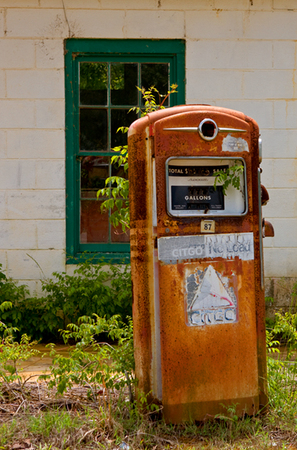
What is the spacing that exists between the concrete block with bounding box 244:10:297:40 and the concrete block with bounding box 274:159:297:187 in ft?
4.46

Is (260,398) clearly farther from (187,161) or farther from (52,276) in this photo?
(52,276)

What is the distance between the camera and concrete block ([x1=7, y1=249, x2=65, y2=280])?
5.13 m

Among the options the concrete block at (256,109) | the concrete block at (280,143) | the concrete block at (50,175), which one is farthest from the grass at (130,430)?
the concrete block at (256,109)

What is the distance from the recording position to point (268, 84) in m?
5.27

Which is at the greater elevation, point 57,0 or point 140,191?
point 57,0

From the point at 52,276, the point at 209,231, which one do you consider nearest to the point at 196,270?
the point at 209,231

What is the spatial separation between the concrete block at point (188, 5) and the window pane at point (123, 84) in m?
0.72

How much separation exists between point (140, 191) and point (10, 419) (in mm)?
1463

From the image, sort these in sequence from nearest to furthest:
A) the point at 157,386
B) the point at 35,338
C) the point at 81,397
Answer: the point at 157,386 < the point at 81,397 < the point at 35,338

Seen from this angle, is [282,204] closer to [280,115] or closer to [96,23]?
[280,115]

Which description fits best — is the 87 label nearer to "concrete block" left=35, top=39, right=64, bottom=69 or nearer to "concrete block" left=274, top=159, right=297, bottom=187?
"concrete block" left=274, top=159, right=297, bottom=187

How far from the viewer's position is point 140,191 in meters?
2.65

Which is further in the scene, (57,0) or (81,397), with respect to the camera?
(57,0)

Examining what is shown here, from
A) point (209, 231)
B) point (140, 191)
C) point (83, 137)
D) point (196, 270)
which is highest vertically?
point (83, 137)
